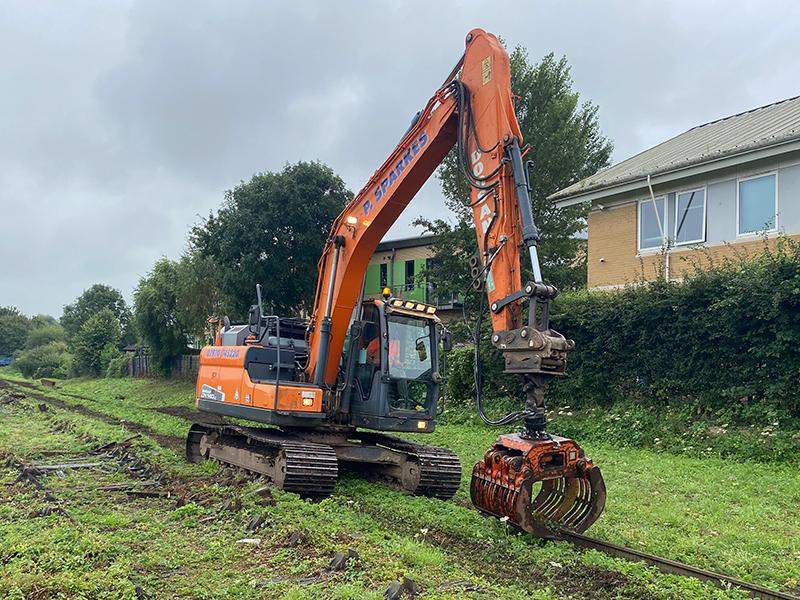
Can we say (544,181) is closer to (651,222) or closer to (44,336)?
(651,222)

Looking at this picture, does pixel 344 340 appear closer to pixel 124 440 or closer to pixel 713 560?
pixel 713 560

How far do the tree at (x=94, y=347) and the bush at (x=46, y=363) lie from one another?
4.91 feet

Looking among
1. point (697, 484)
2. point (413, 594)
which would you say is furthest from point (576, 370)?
point (413, 594)

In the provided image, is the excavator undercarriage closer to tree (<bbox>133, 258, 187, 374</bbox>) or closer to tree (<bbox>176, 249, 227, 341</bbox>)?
tree (<bbox>176, 249, 227, 341</bbox>)

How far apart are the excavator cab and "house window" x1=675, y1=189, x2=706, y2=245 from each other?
30.5ft

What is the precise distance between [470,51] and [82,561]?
6392 millimetres

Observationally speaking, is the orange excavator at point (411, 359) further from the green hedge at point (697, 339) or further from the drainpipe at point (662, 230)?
the drainpipe at point (662, 230)

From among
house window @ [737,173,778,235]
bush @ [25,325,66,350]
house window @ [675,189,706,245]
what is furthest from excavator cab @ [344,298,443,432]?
bush @ [25,325,66,350]

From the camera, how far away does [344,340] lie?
367 inches

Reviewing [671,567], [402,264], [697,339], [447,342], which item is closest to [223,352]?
[447,342]

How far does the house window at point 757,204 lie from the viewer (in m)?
14.3

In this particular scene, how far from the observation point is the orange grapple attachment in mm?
5977

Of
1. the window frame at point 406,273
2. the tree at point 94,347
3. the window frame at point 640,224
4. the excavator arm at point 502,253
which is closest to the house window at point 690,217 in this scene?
the window frame at point 640,224

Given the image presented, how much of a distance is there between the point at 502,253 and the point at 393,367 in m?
2.80
